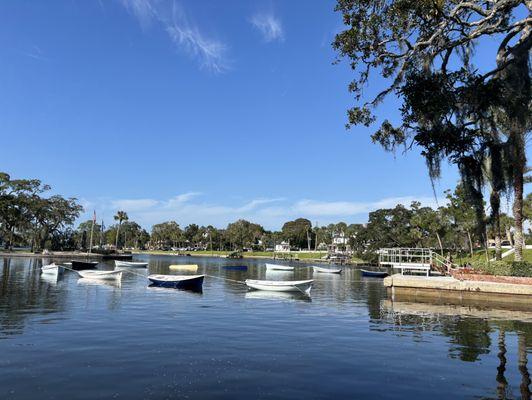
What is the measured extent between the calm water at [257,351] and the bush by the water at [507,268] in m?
3.37

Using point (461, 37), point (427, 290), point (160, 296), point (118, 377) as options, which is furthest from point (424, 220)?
point (118, 377)

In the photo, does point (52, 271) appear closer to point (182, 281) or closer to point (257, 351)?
point (182, 281)

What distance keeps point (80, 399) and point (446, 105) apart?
44.2ft

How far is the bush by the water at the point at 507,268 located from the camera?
2922 centimetres

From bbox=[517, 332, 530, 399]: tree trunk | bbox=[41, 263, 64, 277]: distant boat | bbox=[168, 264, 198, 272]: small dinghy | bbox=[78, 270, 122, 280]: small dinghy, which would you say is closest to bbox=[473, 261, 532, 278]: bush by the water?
bbox=[517, 332, 530, 399]: tree trunk

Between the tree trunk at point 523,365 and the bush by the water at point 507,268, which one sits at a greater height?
the bush by the water at point 507,268

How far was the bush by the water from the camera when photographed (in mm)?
29219

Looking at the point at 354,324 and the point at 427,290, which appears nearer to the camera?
the point at 354,324

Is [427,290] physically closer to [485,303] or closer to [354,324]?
[485,303]

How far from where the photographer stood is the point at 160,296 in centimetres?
3584

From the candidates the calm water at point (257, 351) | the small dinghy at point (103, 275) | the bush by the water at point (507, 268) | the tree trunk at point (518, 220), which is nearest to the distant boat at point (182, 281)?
the small dinghy at point (103, 275)

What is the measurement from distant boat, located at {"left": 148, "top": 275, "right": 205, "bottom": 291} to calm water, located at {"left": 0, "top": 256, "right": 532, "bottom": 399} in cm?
1092

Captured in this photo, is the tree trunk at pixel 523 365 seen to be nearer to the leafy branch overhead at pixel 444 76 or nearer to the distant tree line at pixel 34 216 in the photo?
the leafy branch overhead at pixel 444 76

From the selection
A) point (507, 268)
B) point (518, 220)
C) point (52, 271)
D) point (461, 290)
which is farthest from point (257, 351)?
point (52, 271)
